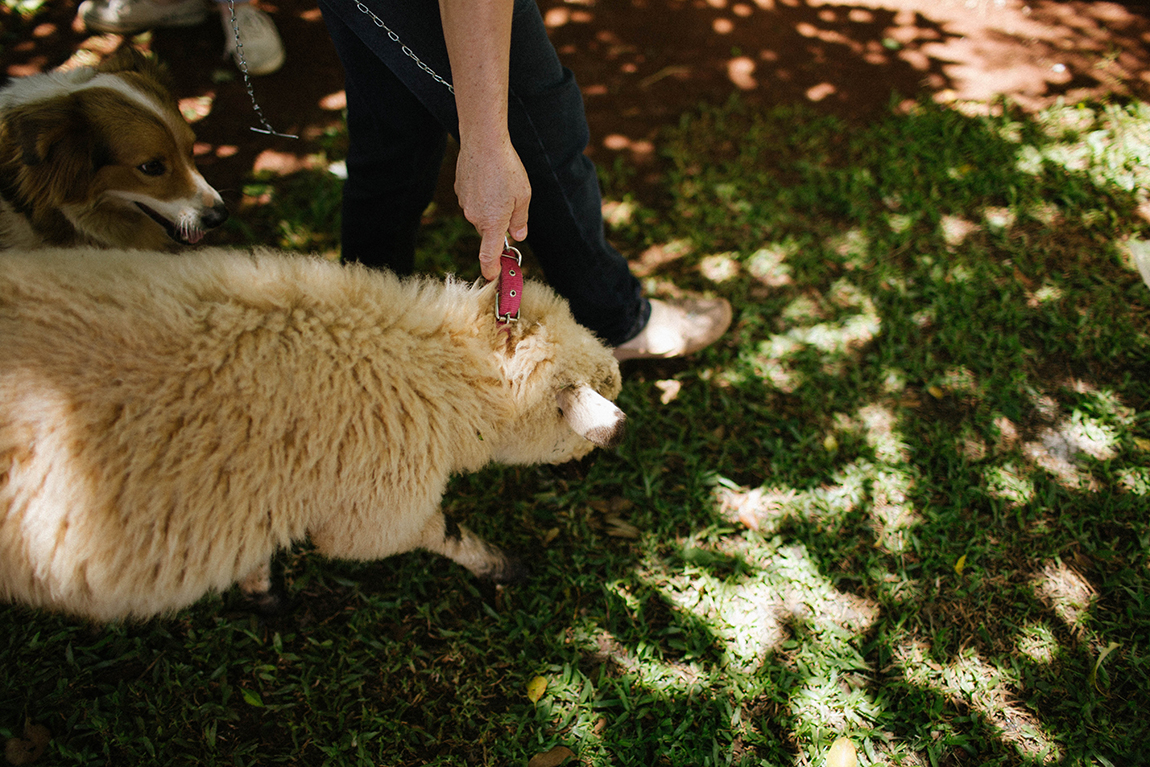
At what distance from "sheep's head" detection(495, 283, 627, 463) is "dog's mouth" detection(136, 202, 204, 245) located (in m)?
1.83

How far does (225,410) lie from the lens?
182 cm

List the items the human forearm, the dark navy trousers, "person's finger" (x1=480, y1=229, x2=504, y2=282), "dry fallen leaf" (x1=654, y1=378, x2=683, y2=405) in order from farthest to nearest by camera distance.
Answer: "dry fallen leaf" (x1=654, y1=378, x2=683, y2=405)
the dark navy trousers
"person's finger" (x1=480, y1=229, x2=504, y2=282)
the human forearm

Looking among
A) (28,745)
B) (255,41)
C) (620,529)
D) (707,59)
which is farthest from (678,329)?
(255,41)

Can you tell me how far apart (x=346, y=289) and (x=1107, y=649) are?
393 centimetres

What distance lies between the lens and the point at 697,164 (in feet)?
14.7

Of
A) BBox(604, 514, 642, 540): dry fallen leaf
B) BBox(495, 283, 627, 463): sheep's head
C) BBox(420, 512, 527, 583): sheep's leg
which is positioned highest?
BBox(495, 283, 627, 463): sheep's head

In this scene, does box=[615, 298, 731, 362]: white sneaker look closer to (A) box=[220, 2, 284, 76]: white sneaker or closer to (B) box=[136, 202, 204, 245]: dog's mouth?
(B) box=[136, 202, 204, 245]: dog's mouth

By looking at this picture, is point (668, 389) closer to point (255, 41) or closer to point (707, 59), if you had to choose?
point (707, 59)

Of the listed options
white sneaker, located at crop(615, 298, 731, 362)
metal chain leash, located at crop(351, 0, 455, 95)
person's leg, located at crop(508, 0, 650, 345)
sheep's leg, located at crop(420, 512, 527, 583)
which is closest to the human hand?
metal chain leash, located at crop(351, 0, 455, 95)

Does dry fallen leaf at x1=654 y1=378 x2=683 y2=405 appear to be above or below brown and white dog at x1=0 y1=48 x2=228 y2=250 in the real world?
below

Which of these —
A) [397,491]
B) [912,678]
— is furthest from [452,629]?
[912,678]

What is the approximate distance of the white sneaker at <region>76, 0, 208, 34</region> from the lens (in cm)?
437

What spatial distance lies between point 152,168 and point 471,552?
2388 mm

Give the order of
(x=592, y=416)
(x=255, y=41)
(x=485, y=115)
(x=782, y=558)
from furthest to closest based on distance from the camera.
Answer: (x=255, y=41) < (x=782, y=558) < (x=592, y=416) < (x=485, y=115)
